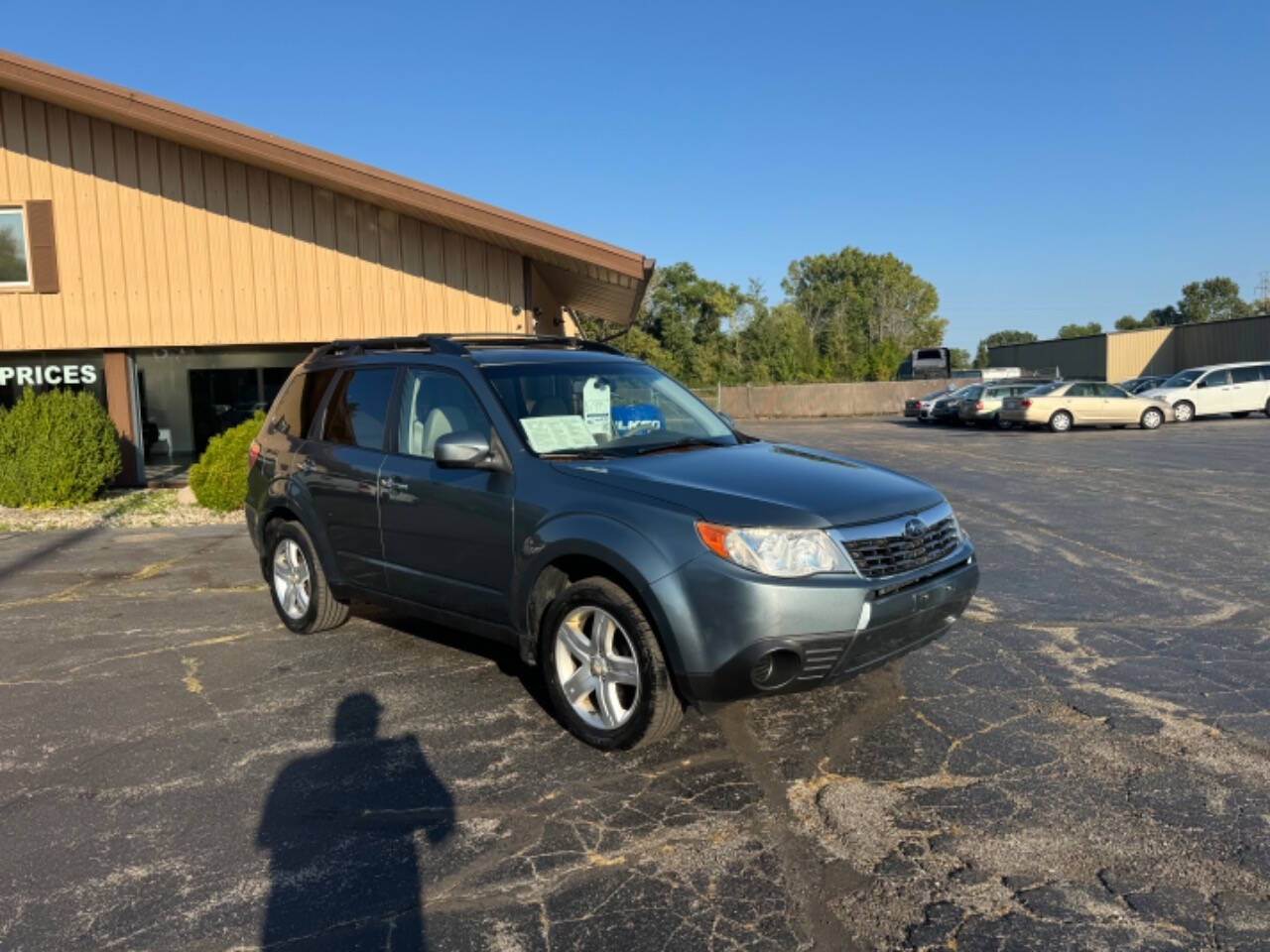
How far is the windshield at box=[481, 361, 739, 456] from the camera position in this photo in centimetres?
478

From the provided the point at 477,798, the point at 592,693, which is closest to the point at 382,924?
the point at 477,798

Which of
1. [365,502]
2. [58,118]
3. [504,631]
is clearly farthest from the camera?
[58,118]

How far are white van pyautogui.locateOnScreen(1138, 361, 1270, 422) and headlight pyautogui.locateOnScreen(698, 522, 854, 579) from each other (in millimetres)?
28351

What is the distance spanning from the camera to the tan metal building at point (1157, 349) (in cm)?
4097

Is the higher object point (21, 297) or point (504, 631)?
point (21, 297)

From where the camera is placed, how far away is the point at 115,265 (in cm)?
1330

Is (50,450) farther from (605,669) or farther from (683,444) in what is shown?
(605,669)

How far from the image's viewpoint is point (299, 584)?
6273 millimetres

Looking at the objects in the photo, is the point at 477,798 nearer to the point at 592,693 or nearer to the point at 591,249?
the point at 592,693

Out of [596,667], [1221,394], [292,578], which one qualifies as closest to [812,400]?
[1221,394]

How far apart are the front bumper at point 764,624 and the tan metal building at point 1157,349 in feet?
142

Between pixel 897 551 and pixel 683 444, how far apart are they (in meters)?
1.34

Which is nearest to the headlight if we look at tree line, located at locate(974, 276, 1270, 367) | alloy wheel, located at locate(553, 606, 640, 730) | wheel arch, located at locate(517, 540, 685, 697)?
wheel arch, located at locate(517, 540, 685, 697)

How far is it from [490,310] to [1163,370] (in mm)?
44667
